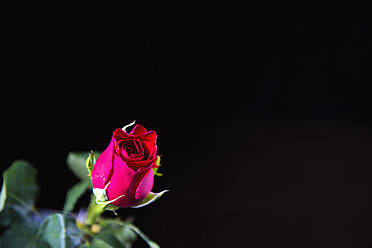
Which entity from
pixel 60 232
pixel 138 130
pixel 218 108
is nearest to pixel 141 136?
pixel 138 130

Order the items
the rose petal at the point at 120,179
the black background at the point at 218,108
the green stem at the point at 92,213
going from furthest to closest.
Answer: the black background at the point at 218,108 < the green stem at the point at 92,213 < the rose petal at the point at 120,179

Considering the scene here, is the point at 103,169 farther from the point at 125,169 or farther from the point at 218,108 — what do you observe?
the point at 218,108

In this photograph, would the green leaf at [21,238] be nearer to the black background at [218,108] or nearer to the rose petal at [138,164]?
the rose petal at [138,164]

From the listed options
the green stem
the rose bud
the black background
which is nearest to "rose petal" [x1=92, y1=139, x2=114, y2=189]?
the rose bud

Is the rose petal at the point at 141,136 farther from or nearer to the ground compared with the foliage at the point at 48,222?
farther from the ground

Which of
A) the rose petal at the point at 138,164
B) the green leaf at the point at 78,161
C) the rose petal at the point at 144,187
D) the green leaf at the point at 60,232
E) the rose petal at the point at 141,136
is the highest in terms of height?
the rose petal at the point at 141,136

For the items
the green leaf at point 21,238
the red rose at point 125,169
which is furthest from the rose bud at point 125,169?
the green leaf at point 21,238
